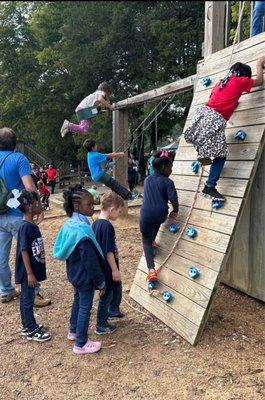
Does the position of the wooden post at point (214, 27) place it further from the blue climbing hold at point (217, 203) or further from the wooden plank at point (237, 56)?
the blue climbing hold at point (217, 203)

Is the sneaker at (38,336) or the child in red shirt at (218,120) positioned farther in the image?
the sneaker at (38,336)

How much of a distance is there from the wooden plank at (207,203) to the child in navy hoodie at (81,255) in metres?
1.13

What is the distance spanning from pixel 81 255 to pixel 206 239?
1178 millimetres

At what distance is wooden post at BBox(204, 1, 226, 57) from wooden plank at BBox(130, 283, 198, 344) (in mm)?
2879

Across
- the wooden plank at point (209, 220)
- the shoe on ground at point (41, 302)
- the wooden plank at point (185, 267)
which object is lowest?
the shoe on ground at point (41, 302)

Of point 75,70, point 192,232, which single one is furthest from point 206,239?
point 75,70

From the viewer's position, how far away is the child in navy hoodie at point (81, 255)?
326cm

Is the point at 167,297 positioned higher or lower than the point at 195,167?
lower

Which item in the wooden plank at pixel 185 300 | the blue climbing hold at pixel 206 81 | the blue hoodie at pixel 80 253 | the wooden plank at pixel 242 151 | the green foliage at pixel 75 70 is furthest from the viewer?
the green foliage at pixel 75 70

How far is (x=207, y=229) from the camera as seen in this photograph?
3.81 metres

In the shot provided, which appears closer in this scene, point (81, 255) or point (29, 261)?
point (81, 255)

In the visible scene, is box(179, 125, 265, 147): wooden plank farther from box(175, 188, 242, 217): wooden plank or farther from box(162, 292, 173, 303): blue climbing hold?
box(162, 292, 173, 303): blue climbing hold

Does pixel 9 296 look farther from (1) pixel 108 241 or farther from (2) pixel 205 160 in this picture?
(2) pixel 205 160

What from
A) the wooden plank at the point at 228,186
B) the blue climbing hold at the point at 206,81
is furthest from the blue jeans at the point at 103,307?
the blue climbing hold at the point at 206,81
